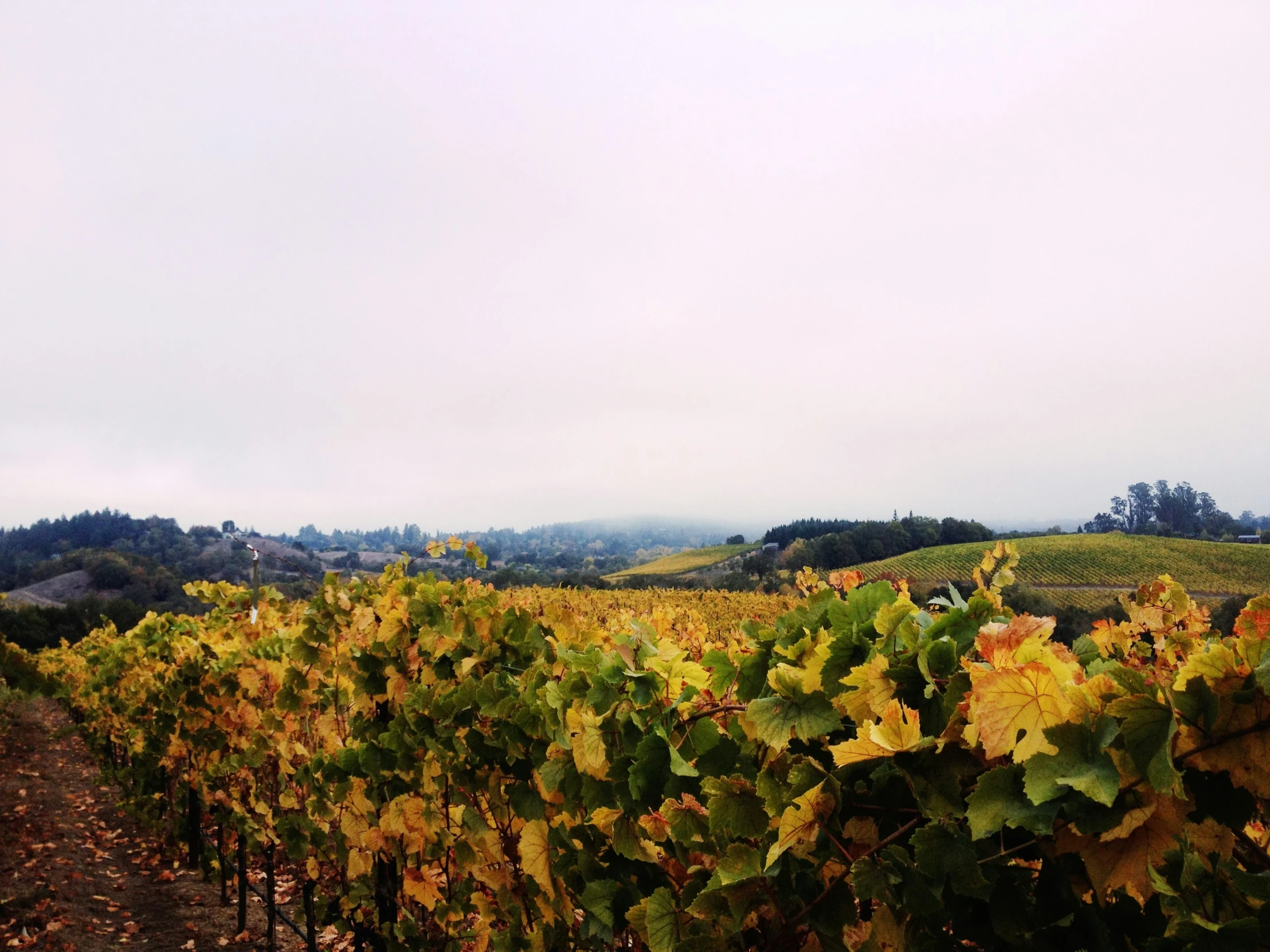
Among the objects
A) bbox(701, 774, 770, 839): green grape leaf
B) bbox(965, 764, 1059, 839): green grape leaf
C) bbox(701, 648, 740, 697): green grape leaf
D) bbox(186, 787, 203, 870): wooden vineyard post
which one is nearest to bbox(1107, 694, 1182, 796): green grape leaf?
bbox(965, 764, 1059, 839): green grape leaf

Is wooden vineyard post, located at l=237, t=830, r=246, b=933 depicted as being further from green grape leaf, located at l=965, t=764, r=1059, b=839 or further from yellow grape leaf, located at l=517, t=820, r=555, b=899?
green grape leaf, located at l=965, t=764, r=1059, b=839

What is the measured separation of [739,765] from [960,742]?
564 millimetres

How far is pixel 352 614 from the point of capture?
3770 millimetres

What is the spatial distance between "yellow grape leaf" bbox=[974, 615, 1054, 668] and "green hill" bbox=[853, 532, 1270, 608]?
51290mm

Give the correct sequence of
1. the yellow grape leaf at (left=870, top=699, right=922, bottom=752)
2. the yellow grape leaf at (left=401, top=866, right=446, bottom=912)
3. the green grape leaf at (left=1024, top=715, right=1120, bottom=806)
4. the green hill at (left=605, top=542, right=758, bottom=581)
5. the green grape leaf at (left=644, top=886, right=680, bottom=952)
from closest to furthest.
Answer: the green grape leaf at (left=1024, top=715, right=1120, bottom=806) → the yellow grape leaf at (left=870, top=699, right=922, bottom=752) → the green grape leaf at (left=644, top=886, right=680, bottom=952) → the yellow grape leaf at (left=401, top=866, right=446, bottom=912) → the green hill at (left=605, top=542, right=758, bottom=581)

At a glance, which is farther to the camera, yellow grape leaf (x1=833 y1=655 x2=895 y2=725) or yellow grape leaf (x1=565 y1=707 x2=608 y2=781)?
yellow grape leaf (x1=565 y1=707 x2=608 y2=781)

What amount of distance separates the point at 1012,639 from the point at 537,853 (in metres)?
1.64

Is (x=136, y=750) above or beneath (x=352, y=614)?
beneath

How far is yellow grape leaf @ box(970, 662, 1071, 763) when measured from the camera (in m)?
0.97

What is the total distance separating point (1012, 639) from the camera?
1.12 m

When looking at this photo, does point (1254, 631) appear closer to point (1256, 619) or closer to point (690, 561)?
point (1256, 619)

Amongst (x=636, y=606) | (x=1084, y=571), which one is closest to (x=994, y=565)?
(x=636, y=606)

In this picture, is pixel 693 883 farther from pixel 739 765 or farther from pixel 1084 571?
pixel 1084 571

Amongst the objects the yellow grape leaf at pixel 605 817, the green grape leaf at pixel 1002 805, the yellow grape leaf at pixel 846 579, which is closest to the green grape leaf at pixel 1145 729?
the green grape leaf at pixel 1002 805
